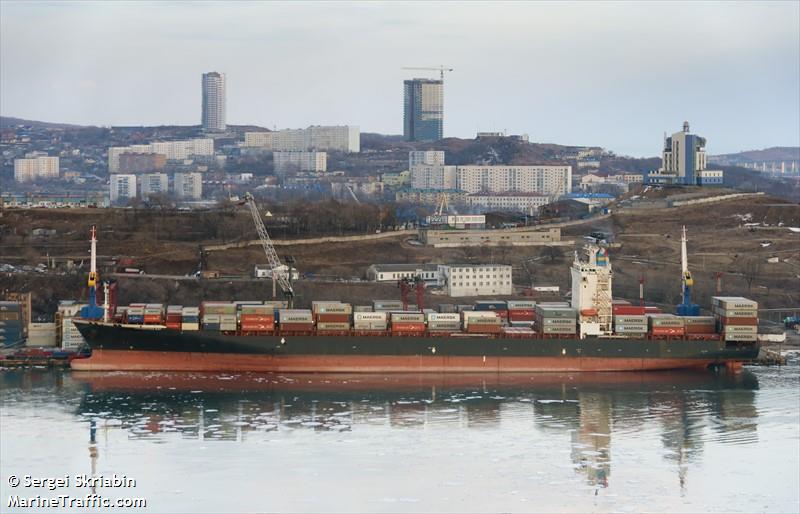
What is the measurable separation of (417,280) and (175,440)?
15171 millimetres

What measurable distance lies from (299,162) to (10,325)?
91.5 m

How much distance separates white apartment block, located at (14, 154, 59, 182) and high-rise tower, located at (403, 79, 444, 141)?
119 ft

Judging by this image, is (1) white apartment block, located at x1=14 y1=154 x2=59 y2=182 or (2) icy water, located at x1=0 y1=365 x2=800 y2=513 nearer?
(2) icy water, located at x1=0 y1=365 x2=800 y2=513

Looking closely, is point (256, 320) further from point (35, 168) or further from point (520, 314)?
point (35, 168)

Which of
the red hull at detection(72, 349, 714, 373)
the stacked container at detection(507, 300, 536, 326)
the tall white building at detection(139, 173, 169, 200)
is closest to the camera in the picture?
the red hull at detection(72, 349, 714, 373)

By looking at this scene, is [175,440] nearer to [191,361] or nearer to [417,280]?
[191,361]

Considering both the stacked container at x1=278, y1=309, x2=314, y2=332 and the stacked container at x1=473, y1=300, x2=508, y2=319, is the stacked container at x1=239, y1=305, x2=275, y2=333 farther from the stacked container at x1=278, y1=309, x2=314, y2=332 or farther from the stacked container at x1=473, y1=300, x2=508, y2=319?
the stacked container at x1=473, y1=300, x2=508, y2=319

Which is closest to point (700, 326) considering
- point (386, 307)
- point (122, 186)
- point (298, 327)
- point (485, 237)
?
point (386, 307)

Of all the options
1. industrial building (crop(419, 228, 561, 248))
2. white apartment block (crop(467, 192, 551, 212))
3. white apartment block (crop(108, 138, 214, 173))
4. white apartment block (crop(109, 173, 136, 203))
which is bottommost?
industrial building (crop(419, 228, 561, 248))

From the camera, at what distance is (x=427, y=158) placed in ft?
412

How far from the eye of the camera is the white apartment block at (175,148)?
137375 mm

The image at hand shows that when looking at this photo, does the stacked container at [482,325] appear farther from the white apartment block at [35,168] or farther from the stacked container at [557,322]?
the white apartment block at [35,168]

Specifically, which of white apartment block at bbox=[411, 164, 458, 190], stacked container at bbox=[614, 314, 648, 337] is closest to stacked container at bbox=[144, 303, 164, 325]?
stacked container at bbox=[614, 314, 648, 337]

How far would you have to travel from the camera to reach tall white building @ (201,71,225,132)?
156 m
